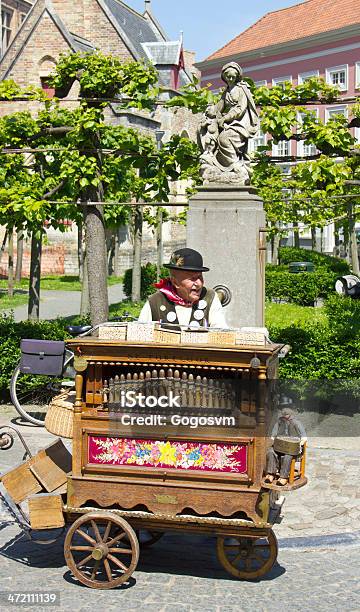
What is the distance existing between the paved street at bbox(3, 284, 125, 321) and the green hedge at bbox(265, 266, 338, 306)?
4.78 m

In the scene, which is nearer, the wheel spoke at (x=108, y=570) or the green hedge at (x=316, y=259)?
the wheel spoke at (x=108, y=570)

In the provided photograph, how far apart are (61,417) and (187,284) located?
1.29 meters

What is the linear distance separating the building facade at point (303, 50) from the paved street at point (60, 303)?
23.3m

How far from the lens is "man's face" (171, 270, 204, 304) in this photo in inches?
267

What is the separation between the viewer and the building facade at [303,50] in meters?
52.4

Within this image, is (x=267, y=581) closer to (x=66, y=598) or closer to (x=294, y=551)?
(x=294, y=551)

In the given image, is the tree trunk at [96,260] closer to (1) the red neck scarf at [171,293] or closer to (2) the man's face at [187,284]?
(1) the red neck scarf at [171,293]

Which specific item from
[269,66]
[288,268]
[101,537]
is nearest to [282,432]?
[101,537]

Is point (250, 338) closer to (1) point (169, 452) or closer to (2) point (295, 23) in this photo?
(1) point (169, 452)

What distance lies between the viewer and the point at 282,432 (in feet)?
22.2

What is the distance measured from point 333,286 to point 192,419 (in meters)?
19.8
